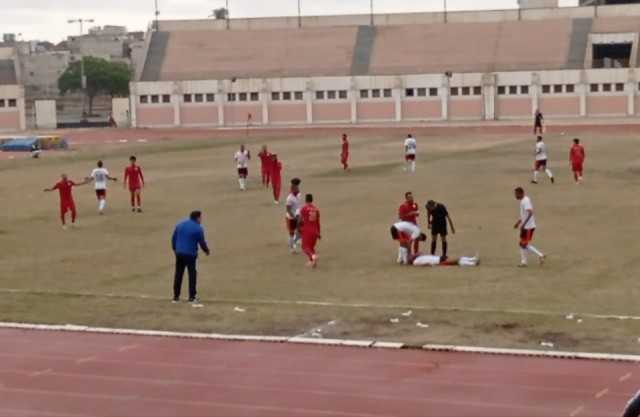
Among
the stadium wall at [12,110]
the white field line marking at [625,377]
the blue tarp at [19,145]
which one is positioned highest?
the stadium wall at [12,110]

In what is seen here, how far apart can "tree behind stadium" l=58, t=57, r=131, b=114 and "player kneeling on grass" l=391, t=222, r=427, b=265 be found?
10026 centimetres

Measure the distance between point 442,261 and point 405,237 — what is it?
0.84 m

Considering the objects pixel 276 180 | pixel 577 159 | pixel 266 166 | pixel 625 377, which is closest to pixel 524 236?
pixel 625 377

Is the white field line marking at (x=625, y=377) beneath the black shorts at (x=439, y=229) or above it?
beneath

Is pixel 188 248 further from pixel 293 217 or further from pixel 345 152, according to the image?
pixel 345 152

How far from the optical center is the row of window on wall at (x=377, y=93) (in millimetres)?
84125

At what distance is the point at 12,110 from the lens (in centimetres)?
9006

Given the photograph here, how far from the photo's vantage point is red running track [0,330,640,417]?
1191 centimetres

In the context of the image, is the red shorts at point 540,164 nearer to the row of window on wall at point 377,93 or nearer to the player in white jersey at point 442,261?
the player in white jersey at point 442,261

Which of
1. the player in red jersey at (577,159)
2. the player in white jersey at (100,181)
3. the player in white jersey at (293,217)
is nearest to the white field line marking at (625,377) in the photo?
the player in white jersey at (293,217)

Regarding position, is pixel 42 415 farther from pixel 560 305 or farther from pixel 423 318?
pixel 560 305

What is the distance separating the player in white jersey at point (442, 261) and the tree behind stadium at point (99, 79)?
100589mm

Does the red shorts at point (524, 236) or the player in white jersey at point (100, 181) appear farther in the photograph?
the player in white jersey at point (100, 181)

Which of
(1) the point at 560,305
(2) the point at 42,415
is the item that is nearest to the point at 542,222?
(1) the point at 560,305
